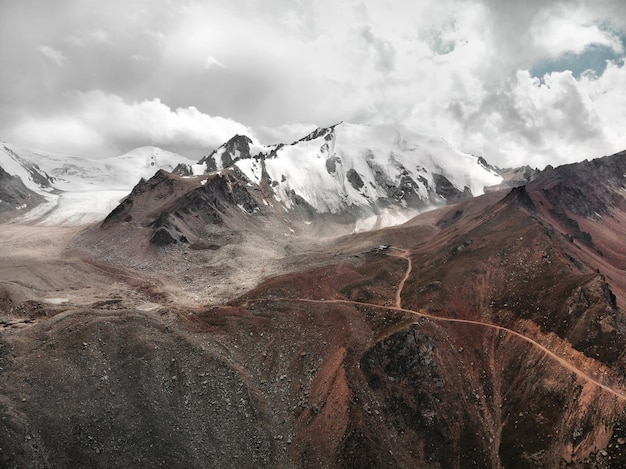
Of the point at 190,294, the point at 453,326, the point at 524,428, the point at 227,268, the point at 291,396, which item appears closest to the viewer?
the point at 524,428

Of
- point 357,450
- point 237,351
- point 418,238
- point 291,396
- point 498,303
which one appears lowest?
point 357,450

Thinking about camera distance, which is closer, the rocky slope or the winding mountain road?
the rocky slope

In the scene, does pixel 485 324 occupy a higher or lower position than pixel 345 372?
higher

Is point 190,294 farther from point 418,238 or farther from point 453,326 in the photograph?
point 418,238

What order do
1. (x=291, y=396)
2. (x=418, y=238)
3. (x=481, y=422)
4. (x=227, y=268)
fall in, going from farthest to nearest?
(x=418, y=238) < (x=227, y=268) < (x=291, y=396) < (x=481, y=422)

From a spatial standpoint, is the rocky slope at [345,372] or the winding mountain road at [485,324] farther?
the winding mountain road at [485,324]

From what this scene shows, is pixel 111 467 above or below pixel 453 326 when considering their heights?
below

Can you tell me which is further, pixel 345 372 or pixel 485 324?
pixel 485 324

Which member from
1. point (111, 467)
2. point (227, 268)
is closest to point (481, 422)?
point (111, 467)
